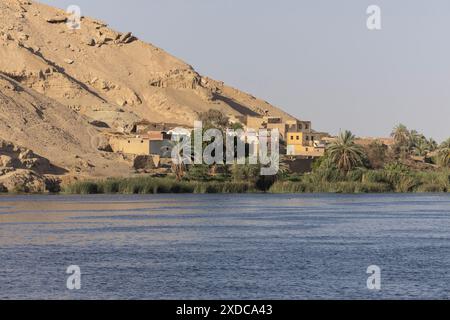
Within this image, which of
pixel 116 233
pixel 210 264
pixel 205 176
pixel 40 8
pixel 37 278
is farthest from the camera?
pixel 40 8

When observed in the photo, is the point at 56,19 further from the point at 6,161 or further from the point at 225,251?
the point at 225,251

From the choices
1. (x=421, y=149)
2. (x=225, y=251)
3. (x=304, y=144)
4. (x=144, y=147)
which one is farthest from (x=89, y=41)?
(x=225, y=251)

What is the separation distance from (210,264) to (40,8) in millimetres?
155604

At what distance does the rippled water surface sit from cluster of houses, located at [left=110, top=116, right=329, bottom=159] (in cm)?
4033

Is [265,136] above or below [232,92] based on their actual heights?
below

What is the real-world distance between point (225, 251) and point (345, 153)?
5748 centimetres

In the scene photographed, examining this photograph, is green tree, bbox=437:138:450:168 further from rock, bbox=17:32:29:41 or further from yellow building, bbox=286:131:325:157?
rock, bbox=17:32:29:41

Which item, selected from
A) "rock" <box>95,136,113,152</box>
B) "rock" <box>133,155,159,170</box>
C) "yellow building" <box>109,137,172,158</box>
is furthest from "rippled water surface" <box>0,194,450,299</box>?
"rock" <box>95,136,113,152</box>

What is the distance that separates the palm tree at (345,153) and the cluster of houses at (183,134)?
11790 millimetres

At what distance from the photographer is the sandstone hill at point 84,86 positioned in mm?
109812

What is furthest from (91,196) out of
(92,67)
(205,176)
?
(92,67)

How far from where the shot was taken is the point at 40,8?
182m
